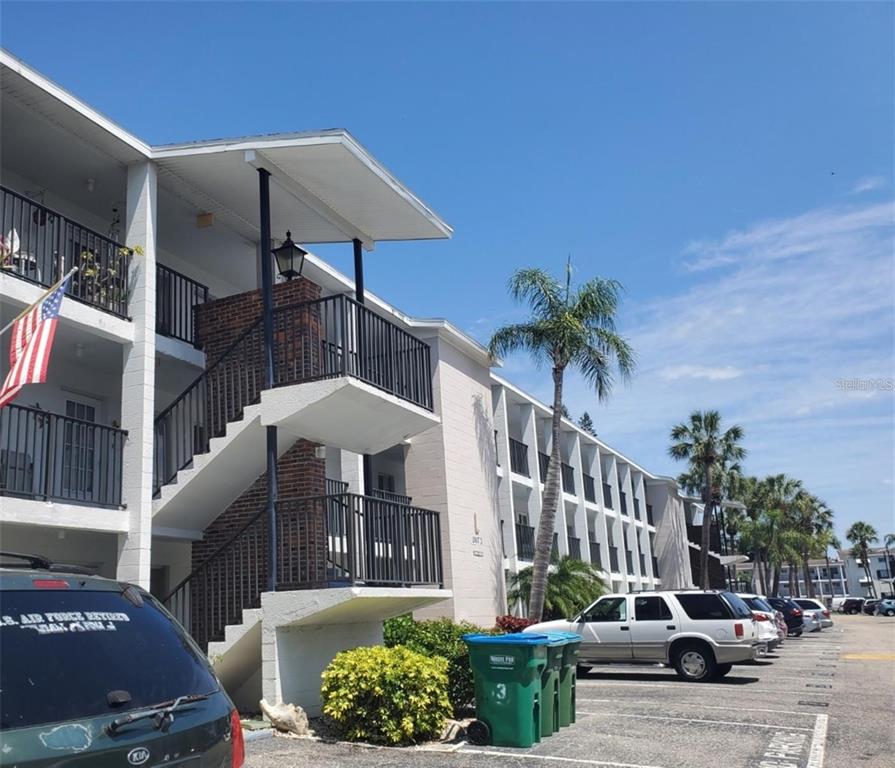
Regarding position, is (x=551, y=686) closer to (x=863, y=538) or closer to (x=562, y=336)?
(x=562, y=336)

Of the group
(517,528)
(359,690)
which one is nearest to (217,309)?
(359,690)

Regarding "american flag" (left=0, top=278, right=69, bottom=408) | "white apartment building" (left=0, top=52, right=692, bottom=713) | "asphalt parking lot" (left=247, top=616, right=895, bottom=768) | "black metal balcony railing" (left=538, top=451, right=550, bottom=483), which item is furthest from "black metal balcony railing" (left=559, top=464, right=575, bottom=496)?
"american flag" (left=0, top=278, right=69, bottom=408)

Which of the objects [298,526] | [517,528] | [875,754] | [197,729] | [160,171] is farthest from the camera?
[517,528]

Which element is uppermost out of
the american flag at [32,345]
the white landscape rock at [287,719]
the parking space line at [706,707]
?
the american flag at [32,345]

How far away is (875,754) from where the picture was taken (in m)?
9.32

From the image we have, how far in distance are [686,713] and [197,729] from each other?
10.2 meters

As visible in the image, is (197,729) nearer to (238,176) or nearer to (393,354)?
(393,354)

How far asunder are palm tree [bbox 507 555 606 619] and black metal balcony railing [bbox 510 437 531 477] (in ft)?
12.1

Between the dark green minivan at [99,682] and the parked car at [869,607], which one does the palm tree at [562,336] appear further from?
the parked car at [869,607]

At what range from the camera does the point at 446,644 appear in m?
12.8

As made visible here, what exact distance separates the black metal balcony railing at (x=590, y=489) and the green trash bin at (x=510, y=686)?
91.5ft

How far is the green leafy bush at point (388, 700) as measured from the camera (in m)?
9.84

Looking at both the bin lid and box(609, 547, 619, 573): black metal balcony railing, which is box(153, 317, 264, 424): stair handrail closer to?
the bin lid

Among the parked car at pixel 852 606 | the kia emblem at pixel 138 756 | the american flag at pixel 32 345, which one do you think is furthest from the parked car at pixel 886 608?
the kia emblem at pixel 138 756
